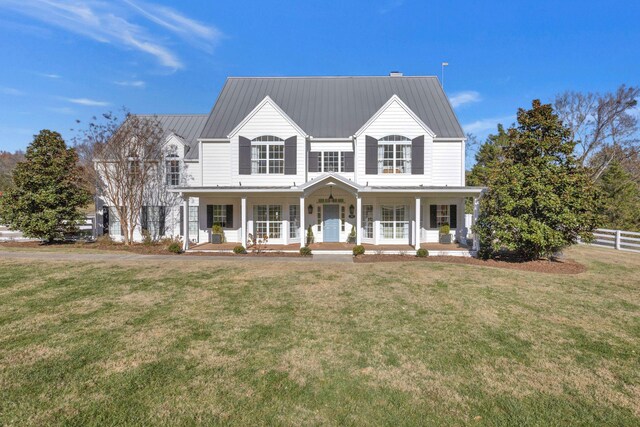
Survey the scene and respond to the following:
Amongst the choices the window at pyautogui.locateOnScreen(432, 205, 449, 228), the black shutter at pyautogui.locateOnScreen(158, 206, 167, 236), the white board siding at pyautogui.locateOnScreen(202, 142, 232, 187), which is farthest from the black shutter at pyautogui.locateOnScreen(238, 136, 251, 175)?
the window at pyautogui.locateOnScreen(432, 205, 449, 228)

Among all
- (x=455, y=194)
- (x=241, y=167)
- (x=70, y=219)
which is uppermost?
(x=241, y=167)

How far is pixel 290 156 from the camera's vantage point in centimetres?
1728

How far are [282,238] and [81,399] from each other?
46.0 ft

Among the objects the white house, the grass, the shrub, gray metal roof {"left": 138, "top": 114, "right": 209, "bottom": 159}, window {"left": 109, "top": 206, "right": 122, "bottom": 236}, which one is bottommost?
the grass

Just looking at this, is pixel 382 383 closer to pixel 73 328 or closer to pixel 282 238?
pixel 73 328

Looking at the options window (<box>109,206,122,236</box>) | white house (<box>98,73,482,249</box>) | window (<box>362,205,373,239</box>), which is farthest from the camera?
window (<box>109,206,122,236</box>)

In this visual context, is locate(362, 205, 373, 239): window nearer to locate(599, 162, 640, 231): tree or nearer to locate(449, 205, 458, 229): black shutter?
locate(449, 205, 458, 229): black shutter

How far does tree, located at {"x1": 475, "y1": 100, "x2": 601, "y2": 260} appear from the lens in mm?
11883

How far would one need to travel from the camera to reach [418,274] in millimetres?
10883

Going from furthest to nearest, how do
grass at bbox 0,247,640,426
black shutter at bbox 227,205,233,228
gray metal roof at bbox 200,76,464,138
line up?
gray metal roof at bbox 200,76,464,138 → black shutter at bbox 227,205,233,228 → grass at bbox 0,247,640,426

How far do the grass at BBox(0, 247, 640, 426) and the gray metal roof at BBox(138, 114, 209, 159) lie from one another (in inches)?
519

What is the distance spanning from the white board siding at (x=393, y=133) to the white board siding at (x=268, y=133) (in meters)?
3.21

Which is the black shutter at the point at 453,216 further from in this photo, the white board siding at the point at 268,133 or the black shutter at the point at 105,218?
the black shutter at the point at 105,218

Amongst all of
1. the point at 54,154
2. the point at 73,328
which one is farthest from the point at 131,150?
the point at 73,328
